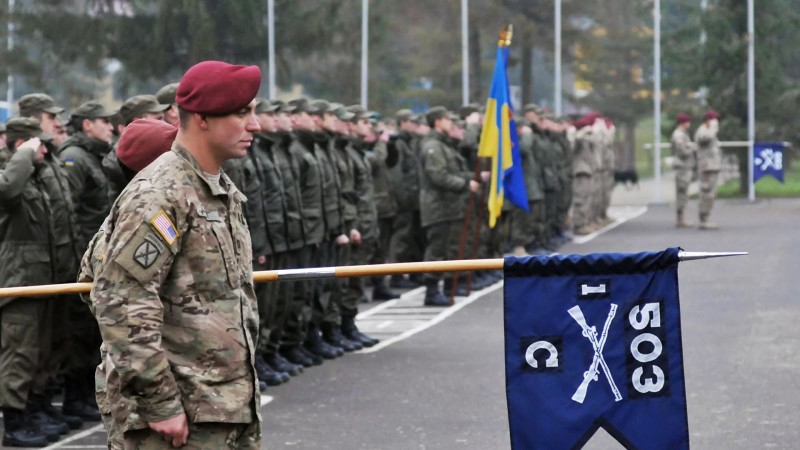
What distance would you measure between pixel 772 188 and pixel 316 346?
3479 cm

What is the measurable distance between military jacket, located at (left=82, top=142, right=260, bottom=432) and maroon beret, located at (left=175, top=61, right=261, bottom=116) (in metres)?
0.16

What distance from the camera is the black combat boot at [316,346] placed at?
13875 mm

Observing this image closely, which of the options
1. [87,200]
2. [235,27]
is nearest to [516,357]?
[87,200]

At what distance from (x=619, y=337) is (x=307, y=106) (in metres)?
7.87

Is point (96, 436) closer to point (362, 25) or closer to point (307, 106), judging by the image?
point (307, 106)

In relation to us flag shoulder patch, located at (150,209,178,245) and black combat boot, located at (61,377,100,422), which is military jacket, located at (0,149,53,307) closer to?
black combat boot, located at (61,377,100,422)

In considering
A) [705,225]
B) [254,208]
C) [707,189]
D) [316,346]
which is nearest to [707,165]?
[707,189]

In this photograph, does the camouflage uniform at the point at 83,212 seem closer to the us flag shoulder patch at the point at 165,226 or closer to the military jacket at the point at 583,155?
the us flag shoulder patch at the point at 165,226

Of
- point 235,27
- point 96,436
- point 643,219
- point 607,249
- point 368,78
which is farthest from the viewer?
point 368,78

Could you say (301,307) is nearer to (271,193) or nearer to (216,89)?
(271,193)

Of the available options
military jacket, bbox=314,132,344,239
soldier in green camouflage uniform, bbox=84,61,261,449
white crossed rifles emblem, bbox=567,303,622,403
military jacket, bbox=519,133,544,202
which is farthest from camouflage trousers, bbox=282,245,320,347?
military jacket, bbox=519,133,544,202

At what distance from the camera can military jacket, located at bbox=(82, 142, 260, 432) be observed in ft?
16.1

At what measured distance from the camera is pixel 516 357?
21.6 feet

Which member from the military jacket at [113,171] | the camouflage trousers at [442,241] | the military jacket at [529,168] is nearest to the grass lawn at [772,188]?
the military jacket at [529,168]
